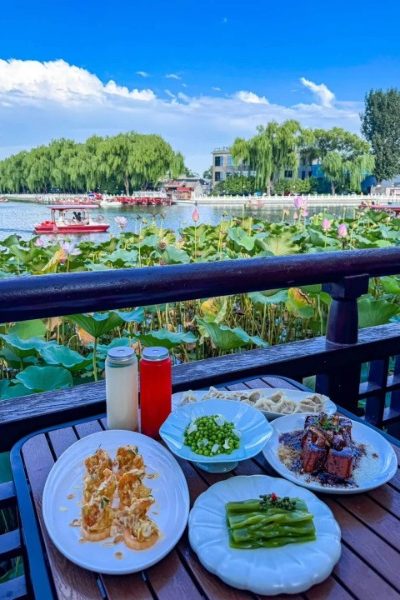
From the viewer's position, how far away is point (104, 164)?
3766 cm

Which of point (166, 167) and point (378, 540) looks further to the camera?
point (166, 167)

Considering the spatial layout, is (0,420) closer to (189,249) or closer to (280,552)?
(280,552)

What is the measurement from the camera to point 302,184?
42.8 m

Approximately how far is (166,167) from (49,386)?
40.5 meters

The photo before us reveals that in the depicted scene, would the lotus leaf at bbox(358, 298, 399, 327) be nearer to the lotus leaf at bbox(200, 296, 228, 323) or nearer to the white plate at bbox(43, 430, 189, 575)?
the lotus leaf at bbox(200, 296, 228, 323)

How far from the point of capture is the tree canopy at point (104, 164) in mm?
38062

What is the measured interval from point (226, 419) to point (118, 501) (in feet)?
0.92

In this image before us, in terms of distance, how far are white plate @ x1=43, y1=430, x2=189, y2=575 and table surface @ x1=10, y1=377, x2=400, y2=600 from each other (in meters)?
0.02

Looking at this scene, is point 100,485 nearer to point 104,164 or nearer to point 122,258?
point 122,258

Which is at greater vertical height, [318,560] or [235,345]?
[318,560]

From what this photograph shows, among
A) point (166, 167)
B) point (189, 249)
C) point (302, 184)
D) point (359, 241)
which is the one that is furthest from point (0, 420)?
point (302, 184)

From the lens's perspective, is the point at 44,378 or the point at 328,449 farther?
the point at 44,378

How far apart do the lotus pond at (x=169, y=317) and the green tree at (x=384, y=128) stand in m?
45.5

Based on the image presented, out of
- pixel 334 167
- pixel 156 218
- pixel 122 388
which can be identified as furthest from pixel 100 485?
pixel 334 167
